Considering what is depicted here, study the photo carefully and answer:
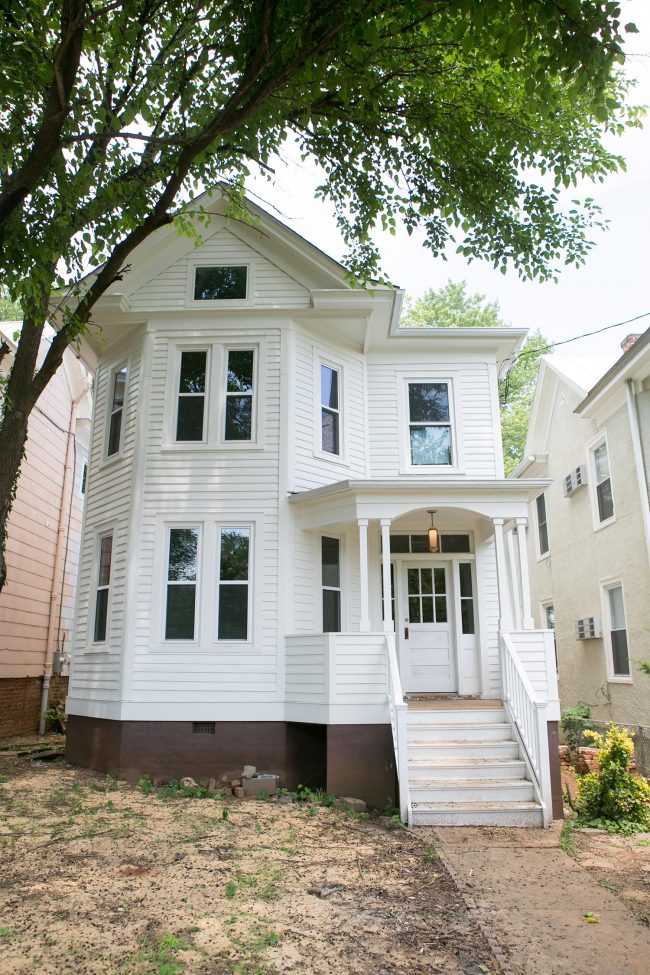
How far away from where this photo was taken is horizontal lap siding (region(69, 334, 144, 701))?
1031cm

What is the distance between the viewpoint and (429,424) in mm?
12055

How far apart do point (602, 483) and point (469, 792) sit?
7387 mm

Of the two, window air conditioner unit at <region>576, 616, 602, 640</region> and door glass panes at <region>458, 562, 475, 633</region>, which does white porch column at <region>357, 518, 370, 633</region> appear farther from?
window air conditioner unit at <region>576, 616, 602, 640</region>

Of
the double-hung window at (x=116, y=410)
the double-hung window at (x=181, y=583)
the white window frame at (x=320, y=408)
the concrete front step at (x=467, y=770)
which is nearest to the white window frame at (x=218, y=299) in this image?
the white window frame at (x=320, y=408)

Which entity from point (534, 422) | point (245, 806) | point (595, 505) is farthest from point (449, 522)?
point (534, 422)

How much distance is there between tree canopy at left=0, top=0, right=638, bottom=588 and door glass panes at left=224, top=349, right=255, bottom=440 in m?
2.91

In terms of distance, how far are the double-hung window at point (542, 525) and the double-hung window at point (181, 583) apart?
9.65 m

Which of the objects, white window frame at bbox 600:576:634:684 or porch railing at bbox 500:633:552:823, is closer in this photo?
porch railing at bbox 500:633:552:823

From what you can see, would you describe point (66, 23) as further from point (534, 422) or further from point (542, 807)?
point (534, 422)

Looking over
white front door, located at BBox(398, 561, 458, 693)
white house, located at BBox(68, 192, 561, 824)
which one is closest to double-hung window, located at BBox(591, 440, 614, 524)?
white house, located at BBox(68, 192, 561, 824)

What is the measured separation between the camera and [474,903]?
5125 millimetres

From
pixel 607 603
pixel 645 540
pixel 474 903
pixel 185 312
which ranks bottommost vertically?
pixel 474 903

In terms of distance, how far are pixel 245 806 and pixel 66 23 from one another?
7.81m

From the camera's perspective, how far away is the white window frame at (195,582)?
32.9 feet
